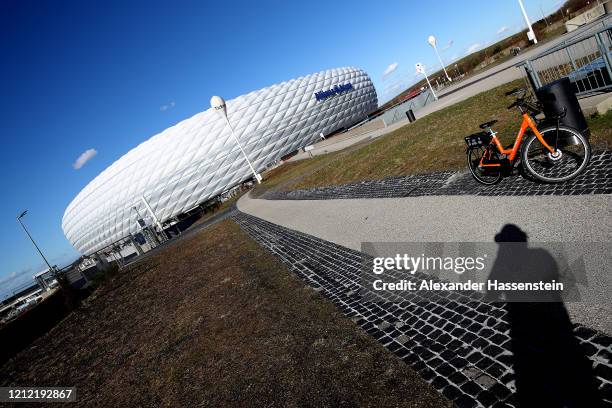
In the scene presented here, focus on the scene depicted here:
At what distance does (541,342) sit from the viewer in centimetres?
293

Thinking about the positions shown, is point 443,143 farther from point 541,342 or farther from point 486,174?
point 541,342

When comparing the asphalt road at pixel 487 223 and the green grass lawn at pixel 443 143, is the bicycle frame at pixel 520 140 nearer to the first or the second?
the asphalt road at pixel 487 223

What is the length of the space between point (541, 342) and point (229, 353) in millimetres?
3758

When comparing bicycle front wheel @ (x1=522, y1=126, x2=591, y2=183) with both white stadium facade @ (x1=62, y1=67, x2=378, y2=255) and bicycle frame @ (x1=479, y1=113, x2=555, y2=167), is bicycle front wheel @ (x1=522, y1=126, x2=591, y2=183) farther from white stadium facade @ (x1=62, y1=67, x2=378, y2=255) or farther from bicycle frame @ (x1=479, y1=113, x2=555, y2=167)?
white stadium facade @ (x1=62, y1=67, x2=378, y2=255)

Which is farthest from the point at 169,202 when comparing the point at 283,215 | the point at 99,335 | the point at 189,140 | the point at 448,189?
the point at 448,189

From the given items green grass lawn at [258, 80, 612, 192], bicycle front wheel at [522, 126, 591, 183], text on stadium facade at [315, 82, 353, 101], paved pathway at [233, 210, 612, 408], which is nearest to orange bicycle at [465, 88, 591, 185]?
bicycle front wheel at [522, 126, 591, 183]

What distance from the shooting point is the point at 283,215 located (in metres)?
14.4

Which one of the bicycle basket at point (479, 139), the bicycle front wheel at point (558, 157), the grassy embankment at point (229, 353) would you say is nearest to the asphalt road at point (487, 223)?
the bicycle front wheel at point (558, 157)

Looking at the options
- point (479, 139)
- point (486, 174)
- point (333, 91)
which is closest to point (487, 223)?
point (479, 139)

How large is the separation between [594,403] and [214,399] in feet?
11.7

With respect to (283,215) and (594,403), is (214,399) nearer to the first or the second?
(594,403)

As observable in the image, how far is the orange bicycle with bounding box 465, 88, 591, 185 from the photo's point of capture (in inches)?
212

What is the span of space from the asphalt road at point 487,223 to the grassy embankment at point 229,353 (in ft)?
5.28

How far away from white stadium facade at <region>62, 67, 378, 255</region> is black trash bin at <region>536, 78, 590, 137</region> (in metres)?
50.8
